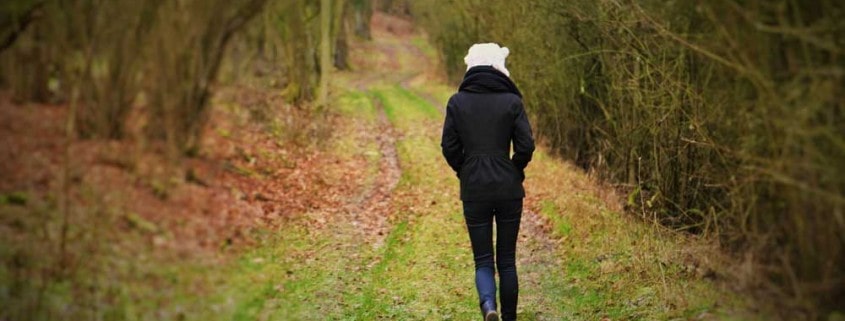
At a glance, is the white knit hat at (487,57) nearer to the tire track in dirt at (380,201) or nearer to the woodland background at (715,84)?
the woodland background at (715,84)

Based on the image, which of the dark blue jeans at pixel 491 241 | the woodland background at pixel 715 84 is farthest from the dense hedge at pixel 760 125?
the dark blue jeans at pixel 491 241

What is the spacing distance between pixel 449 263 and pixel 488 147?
3.45m

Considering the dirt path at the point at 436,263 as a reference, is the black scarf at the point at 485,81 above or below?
above

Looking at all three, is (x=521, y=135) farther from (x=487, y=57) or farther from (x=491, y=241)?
(x=491, y=241)

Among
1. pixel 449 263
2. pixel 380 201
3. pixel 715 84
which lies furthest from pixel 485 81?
pixel 380 201

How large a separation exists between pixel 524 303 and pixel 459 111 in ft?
8.30

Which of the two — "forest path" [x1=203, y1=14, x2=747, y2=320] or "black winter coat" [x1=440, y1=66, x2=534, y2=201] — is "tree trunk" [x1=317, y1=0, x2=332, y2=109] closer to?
"forest path" [x1=203, y1=14, x2=747, y2=320]

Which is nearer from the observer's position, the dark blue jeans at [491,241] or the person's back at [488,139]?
the person's back at [488,139]

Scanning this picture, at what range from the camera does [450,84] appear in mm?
30578

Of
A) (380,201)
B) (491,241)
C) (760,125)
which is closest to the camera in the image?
(760,125)

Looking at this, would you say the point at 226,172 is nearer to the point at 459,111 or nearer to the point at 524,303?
the point at 459,111

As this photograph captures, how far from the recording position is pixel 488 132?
517 centimetres

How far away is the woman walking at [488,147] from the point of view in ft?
16.9

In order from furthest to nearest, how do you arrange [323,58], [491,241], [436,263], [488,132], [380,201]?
1. [323,58]
2. [380,201]
3. [436,263]
4. [491,241]
5. [488,132]
